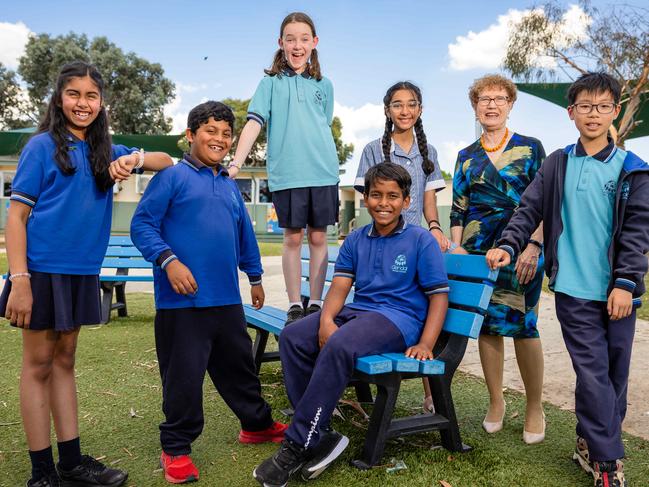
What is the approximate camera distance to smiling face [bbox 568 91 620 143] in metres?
3.02

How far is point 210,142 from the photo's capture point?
10.6 ft

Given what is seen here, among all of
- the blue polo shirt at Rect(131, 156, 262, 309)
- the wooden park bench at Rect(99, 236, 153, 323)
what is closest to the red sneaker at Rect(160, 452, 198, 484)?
the blue polo shirt at Rect(131, 156, 262, 309)

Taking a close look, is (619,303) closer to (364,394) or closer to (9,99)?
(364,394)

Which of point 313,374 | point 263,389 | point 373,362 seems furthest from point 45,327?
point 263,389

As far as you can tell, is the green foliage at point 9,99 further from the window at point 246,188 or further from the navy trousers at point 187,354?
the navy trousers at point 187,354

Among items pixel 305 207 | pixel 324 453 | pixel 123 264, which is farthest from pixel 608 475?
pixel 123 264

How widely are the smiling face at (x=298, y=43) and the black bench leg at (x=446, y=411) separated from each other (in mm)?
2312

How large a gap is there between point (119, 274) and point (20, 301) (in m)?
5.28

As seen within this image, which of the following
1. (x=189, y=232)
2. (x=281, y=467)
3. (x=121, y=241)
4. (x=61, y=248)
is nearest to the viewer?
(x=61, y=248)

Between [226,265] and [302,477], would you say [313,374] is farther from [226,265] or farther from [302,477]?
[226,265]

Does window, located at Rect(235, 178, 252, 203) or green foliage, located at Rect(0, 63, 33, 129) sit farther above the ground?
green foliage, located at Rect(0, 63, 33, 129)

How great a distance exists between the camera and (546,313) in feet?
25.9

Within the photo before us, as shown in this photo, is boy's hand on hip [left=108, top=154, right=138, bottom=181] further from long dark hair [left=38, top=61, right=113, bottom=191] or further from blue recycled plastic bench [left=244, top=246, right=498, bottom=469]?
blue recycled plastic bench [left=244, top=246, right=498, bottom=469]

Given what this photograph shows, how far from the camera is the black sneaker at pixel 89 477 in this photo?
3008mm
